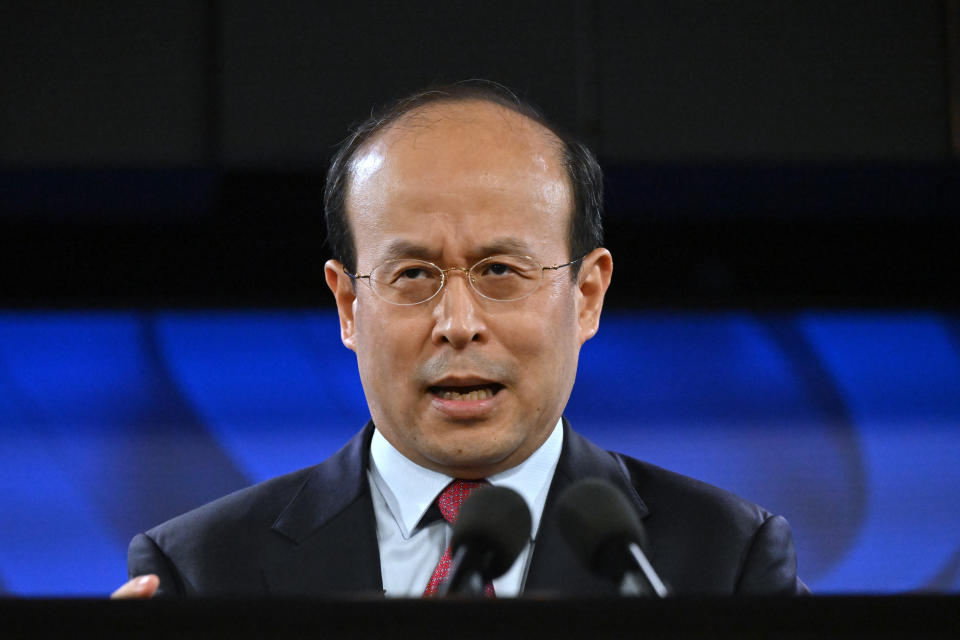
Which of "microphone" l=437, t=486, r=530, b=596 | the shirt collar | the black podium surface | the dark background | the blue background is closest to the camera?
the black podium surface

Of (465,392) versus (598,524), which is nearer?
(598,524)

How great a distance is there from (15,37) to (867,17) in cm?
221

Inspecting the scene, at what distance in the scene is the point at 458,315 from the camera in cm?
145

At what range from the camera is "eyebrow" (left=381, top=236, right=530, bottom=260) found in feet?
4.85

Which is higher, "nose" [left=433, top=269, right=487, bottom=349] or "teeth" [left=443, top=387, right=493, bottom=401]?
"nose" [left=433, top=269, right=487, bottom=349]

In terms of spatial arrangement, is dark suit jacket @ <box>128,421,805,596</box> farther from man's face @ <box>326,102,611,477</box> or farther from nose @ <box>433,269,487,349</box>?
nose @ <box>433,269,487,349</box>

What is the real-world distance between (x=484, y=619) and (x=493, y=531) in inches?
8.3

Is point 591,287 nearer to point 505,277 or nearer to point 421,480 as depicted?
point 505,277

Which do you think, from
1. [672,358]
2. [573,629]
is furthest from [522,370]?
[672,358]

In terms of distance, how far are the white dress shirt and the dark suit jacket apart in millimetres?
19

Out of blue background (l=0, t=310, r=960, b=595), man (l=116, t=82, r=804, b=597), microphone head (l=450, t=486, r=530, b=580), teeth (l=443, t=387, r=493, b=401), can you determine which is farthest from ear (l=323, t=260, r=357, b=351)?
blue background (l=0, t=310, r=960, b=595)

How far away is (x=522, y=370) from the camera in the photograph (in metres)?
1.48

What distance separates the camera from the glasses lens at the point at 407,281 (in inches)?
58.5

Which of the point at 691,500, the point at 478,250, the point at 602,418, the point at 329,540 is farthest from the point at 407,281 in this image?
the point at 602,418
